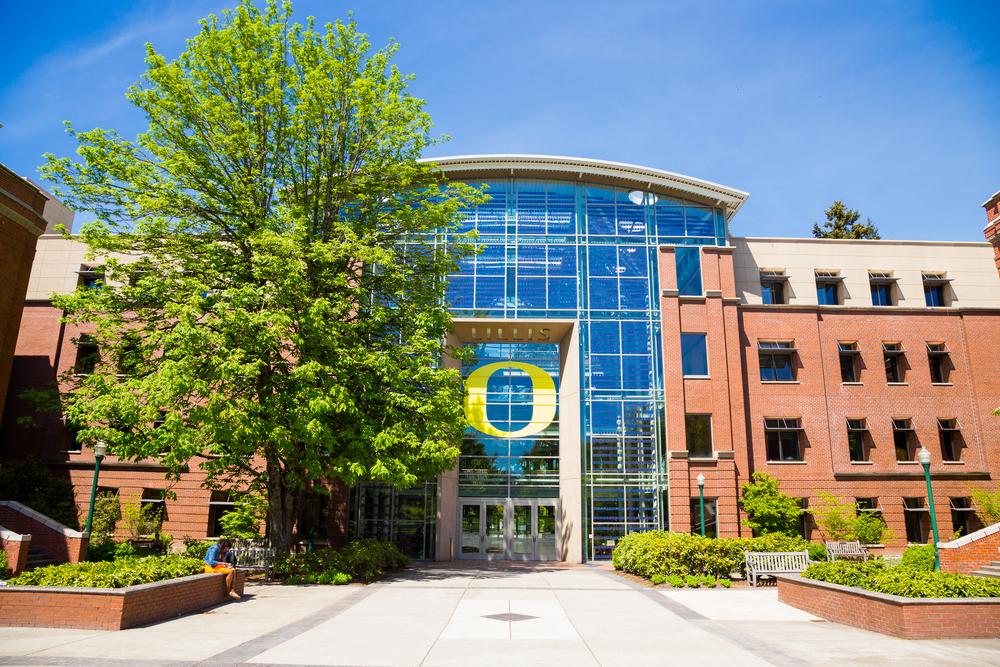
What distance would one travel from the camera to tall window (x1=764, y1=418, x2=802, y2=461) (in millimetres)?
29578

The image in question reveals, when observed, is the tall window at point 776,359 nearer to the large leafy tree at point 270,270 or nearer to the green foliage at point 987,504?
the green foliage at point 987,504

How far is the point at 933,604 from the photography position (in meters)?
12.1

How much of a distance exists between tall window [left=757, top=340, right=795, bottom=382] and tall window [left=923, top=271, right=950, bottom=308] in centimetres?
826

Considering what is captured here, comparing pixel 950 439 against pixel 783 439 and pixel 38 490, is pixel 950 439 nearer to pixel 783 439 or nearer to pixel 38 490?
pixel 783 439

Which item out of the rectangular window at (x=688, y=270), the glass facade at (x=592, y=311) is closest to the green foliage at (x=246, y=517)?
the glass facade at (x=592, y=311)

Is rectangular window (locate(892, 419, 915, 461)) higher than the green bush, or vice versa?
rectangular window (locate(892, 419, 915, 461))

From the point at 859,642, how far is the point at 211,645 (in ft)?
36.9

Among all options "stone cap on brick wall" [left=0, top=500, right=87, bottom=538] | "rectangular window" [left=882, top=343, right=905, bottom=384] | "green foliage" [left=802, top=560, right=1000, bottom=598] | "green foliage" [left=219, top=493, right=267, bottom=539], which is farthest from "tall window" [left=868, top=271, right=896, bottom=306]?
"stone cap on brick wall" [left=0, top=500, right=87, bottom=538]

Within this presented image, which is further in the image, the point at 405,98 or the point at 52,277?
the point at 52,277

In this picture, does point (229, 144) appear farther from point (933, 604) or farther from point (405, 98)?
point (933, 604)

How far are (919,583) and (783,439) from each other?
58.7ft

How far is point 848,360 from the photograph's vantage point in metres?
31.3

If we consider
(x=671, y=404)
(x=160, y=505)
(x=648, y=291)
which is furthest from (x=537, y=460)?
(x=160, y=505)

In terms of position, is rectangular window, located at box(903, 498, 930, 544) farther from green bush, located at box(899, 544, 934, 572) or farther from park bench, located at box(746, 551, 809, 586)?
park bench, located at box(746, 551, 809, 586)
